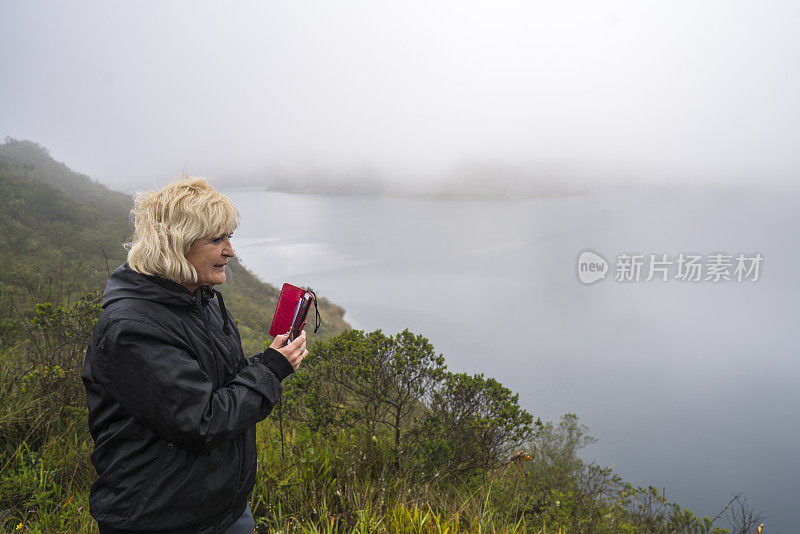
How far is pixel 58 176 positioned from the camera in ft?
134

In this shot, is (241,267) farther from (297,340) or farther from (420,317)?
(420,317)

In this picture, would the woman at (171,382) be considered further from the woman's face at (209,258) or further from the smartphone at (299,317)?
the smartphone at (299,317)

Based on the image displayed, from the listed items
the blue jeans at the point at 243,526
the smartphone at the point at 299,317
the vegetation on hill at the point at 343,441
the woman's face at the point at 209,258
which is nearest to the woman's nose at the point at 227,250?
the woman's face at the point at 209,258

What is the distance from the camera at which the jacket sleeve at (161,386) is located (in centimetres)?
128

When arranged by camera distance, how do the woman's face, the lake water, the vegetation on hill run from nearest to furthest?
the woman's face
the vegetation on hill
the lake water

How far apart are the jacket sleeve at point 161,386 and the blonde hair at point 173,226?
245 mm

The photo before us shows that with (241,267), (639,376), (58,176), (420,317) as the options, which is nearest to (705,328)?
(639,376)

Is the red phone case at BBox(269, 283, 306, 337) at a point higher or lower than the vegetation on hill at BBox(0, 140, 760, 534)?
higher

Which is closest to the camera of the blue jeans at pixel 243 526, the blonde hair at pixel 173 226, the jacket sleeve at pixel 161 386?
the jacket sleeve at pixel 161 386

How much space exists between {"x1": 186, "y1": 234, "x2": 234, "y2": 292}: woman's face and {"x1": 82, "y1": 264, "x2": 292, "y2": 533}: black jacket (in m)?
0.09

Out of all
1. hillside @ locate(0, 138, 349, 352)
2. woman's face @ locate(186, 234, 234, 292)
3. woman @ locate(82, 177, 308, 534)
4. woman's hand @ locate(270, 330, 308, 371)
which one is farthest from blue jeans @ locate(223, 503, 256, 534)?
hillside @ locate(0, 138, 349, 352)

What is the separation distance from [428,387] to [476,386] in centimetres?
51

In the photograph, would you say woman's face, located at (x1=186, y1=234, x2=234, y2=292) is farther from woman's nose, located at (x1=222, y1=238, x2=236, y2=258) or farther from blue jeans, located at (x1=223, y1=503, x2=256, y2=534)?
blue jeans, located at (x1=223, y1=503, x2=256, y2=534)

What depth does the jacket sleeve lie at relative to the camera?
128 cm
